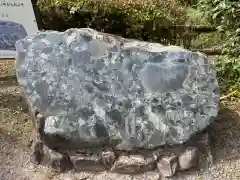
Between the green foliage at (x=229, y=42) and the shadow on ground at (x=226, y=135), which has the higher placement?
the green foliage at (x=229, y=42)

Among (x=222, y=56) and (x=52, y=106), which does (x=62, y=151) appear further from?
(x=222, y=56)

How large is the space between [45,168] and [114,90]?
2.83ft

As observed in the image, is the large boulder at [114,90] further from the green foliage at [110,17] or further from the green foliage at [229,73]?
the green foliage at [110,17]

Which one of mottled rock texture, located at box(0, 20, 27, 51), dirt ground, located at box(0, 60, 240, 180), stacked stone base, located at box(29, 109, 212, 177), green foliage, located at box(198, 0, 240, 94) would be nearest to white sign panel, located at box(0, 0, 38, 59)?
mottled rock texture, located at box(0, 20, 27, 51)

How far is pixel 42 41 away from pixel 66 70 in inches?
13.2

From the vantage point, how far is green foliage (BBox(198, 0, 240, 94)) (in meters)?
5.57

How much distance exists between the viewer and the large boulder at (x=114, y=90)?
4195 millimetres

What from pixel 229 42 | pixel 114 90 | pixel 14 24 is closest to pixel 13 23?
pixel 14 24

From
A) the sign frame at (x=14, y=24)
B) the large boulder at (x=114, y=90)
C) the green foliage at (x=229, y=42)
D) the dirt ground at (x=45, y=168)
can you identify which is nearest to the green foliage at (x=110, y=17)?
the green foliage at (x=229, y=42)

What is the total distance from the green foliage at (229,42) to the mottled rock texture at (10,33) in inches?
85.1

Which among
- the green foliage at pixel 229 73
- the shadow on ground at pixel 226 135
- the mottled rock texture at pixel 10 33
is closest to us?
the shadow on ground at pixel 226 135

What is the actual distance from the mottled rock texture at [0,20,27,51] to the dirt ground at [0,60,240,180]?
1.56 feet

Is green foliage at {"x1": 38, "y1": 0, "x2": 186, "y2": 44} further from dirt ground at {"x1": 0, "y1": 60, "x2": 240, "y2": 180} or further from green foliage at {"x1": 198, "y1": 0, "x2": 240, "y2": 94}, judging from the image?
dirt ground at {"x1": 0, "y1": 60, "x2": 240, "y2": 180}

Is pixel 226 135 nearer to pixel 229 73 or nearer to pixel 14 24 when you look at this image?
pixel 229 73
